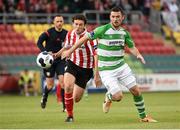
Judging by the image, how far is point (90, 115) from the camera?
17.5 meters

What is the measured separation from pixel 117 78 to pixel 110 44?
76 cm

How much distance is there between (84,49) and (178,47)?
950 inches

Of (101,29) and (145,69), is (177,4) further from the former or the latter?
(101,29)

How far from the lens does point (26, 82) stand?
32219 mm

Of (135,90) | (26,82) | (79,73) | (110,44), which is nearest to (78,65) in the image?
(79,73)

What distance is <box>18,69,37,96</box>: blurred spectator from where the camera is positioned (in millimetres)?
32281

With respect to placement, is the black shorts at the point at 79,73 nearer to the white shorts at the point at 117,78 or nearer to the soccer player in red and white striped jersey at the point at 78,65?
the soccer player in red and white striped jersey at the point at 78,65

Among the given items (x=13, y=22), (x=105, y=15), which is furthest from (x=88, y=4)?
(x=13, y=22)

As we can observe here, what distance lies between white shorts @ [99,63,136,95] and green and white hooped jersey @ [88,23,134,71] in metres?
0.11

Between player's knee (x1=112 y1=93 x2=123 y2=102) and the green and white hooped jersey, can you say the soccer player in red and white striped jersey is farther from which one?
player's knee (x1=112 y1=93 x2=123 y2=102)

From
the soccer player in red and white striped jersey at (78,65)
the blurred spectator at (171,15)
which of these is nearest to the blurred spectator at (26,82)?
the blurred spectator at (171,15)

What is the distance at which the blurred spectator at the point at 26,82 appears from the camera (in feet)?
106

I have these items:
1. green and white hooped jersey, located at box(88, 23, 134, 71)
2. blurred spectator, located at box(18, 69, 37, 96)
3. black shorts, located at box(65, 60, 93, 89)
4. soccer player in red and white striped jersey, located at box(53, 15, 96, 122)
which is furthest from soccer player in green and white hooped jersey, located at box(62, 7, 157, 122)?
blurred spectator, located at box(18, 69, 37, 96)

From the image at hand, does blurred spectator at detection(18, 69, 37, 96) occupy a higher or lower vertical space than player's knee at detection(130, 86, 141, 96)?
lower
